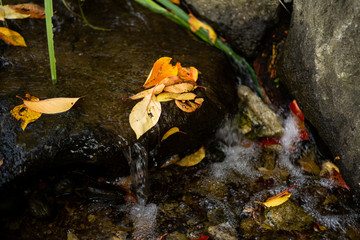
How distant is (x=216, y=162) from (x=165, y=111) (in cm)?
77

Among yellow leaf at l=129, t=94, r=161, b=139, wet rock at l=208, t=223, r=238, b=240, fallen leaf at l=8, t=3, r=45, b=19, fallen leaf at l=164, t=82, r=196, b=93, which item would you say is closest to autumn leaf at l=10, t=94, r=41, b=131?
yellow leaf at l=129, t=94, r=161, b=139

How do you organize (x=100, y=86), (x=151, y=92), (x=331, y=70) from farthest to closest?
(x=100, y=86) → (x=151, y=92) → (x=331, y=70)

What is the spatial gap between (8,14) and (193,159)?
2.11 meters

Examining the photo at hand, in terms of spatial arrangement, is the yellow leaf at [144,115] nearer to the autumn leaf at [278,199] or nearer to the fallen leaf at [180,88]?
the fallen leaf at [180,88]

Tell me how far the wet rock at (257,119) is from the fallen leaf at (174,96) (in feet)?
2.43

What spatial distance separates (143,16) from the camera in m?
3.09

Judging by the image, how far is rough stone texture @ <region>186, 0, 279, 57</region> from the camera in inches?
109

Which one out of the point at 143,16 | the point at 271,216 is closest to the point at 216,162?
the point at 271,216

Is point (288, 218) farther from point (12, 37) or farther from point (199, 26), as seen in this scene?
point (12, 37)

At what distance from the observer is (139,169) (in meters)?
2.28

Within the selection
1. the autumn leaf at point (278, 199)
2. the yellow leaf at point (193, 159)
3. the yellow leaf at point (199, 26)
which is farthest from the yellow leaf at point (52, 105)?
the autumn leaf at point (278, 199)

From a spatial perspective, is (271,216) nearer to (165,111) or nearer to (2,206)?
(165,111)

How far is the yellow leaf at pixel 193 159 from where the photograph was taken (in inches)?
103

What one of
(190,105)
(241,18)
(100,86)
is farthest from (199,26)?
(100,86)
